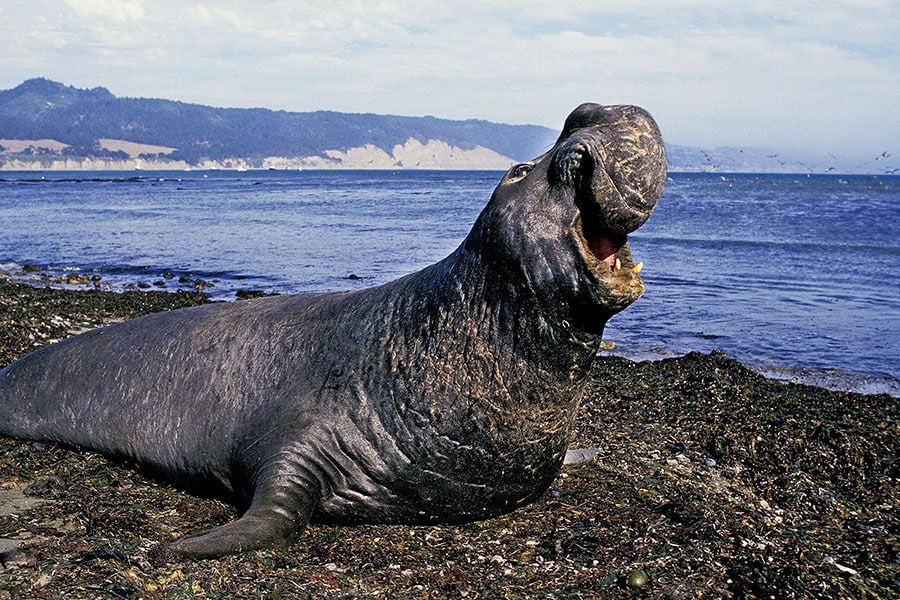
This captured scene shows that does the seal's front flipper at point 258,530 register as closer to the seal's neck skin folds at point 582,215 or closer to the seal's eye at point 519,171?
the seal's neck skin folds at point 582,215

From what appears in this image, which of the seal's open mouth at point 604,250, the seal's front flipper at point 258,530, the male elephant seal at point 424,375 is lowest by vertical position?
the seal's front flipper at point 258,530

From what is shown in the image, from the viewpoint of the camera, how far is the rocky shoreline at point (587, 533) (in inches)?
157

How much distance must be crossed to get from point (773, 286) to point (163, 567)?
Answer: 63.3ft

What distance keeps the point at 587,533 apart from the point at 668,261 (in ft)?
74.5

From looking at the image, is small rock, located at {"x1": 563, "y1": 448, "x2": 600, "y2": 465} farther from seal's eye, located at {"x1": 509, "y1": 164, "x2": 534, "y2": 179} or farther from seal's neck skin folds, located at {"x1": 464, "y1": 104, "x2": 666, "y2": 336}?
seal's eye, located at {"x1": 509, "y1": 164, "x2": 534, "y2": 179}

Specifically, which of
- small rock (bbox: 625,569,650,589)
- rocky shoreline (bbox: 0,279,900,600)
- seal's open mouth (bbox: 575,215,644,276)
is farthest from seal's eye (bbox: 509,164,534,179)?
small rock (bbox: 625,569,650,589)

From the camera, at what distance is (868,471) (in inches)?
269

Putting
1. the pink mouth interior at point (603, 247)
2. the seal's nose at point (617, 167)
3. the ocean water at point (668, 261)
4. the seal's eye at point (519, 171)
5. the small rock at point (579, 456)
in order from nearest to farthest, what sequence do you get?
the seal's nose at point (617, 167)
the pink mouth interior at point (603, 247)
the seal's eye at point (519, 171)
the small rock at point (579, 456)
the ocean water at point (668, 261)

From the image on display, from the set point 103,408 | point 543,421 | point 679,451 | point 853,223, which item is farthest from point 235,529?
point 853,223

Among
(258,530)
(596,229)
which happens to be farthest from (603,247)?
(258,530)

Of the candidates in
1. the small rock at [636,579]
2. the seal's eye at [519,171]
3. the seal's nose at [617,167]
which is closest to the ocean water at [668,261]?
the small rock at [636,579]

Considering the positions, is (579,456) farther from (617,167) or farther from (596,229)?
(617,167)

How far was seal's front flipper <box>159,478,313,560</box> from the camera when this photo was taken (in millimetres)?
4068

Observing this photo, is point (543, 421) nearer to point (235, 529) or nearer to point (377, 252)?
point (235, 529)
